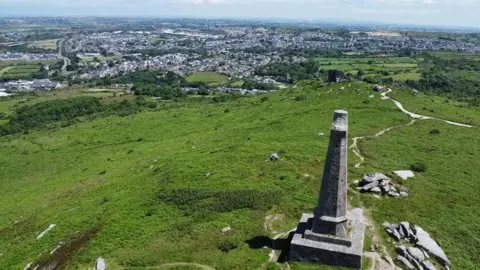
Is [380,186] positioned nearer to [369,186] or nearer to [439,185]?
[369,186]

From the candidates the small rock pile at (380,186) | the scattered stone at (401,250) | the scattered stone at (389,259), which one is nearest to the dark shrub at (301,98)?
the small rock pile at (380,186)

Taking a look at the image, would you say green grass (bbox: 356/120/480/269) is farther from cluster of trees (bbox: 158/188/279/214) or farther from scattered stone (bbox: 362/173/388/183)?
cluster of trees (bbox: 158/188/279/214)

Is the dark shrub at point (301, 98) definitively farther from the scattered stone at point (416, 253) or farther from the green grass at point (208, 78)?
the green grass at point (208, 78)

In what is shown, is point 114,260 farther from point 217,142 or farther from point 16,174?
point 16,174

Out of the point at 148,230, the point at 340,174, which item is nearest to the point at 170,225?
the point at 148,230

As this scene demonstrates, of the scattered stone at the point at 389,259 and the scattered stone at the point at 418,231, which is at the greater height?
the scattered stone at the point at 418,231

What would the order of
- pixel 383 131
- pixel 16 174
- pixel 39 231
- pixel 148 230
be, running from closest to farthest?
pixel 148 230 → pixel 39 231 → pixel 383 131 → pixel 16 174

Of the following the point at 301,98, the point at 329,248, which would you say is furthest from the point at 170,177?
the point at 301,98
